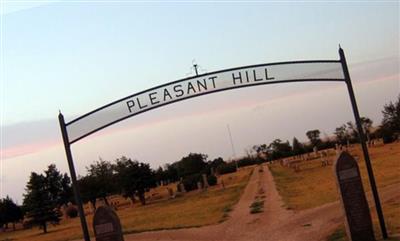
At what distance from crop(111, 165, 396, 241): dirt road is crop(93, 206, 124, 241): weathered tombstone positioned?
22.1ft

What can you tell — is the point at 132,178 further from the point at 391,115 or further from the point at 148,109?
the point at 148,109

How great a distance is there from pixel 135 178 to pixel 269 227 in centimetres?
3679

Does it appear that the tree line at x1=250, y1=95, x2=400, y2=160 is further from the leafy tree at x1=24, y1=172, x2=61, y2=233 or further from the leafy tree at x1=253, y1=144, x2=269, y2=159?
the leafy tree at x1=24, y1=172, x2=61, y2=233

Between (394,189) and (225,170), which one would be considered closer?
(394,189)

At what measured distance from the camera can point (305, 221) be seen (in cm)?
1830

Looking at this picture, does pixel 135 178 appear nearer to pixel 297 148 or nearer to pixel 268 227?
pixel 268 227

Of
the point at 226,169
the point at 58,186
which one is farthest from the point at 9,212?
the point at 226,169

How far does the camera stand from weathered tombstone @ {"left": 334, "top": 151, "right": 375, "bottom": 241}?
10641 mm

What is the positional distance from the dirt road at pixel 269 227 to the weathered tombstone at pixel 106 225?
6.75 meters

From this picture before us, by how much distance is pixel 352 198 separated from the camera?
10.7 metres

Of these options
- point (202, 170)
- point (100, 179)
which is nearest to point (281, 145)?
point (202, 170)

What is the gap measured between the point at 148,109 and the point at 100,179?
55.6m

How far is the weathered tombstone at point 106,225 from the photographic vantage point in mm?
10156

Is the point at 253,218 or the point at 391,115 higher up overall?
the point at 391,115
